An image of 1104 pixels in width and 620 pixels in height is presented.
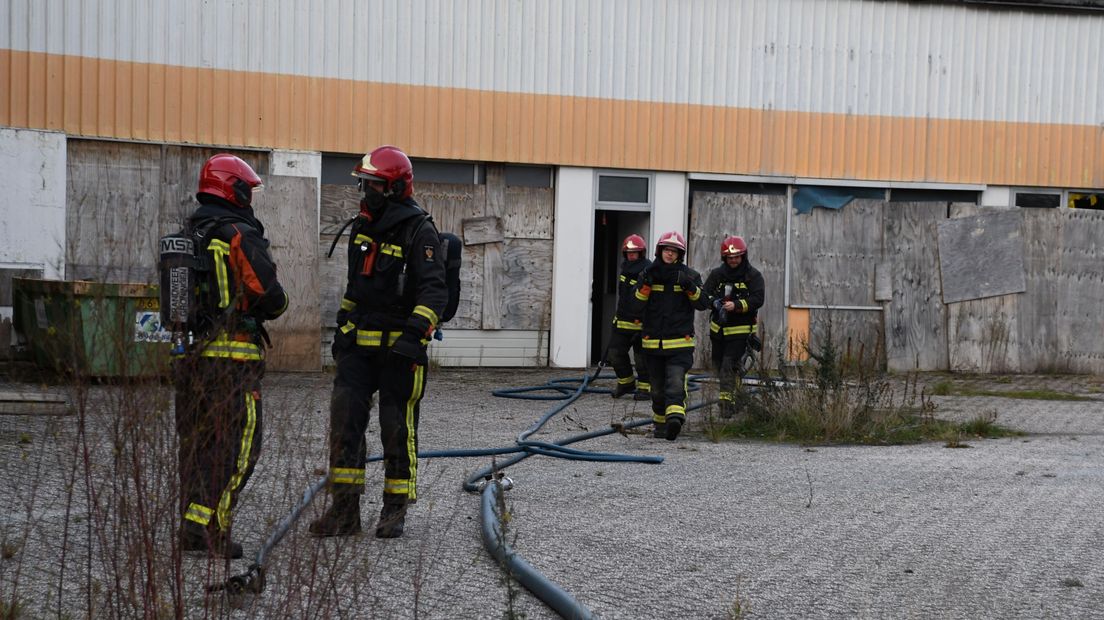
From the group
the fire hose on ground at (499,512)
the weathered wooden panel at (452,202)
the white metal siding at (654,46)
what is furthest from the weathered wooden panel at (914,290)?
the fire hose on ground at (499,512)

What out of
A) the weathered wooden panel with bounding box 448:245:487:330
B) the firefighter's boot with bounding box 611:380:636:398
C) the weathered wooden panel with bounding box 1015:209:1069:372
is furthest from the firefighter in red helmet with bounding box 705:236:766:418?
the weathered wooden panel with bounding box 1015:209:1069:372

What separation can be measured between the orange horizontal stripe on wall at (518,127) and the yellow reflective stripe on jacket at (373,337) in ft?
33.7

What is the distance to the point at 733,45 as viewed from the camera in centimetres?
1831

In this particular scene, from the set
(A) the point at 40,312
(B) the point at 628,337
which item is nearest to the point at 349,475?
(B) the point at 628,337

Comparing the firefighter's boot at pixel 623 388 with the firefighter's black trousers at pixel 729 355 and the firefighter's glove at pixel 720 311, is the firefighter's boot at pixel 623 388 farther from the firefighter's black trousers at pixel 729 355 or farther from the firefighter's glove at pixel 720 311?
the firefighter's glove at pixel 720 311

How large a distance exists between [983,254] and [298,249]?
32.0 feet

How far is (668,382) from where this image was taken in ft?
36.3

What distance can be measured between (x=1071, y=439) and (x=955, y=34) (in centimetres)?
924

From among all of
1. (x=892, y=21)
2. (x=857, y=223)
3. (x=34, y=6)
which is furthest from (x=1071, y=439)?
(x=34, y=6)

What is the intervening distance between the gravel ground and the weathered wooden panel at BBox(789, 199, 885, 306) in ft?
26.1

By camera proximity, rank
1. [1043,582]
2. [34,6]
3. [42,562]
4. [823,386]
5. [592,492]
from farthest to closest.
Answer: [34,6] < [823,386] < [592,492] < [1043,582] < [42,562]

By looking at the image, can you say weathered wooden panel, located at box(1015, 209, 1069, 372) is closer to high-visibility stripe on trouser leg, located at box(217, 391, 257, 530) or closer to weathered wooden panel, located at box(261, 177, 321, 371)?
weathered wooden panel, located at box(261, 177, 321, 371)

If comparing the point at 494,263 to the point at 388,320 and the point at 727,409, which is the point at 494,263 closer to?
the point at 727,409

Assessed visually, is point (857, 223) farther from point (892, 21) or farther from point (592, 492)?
point (592, 492)
